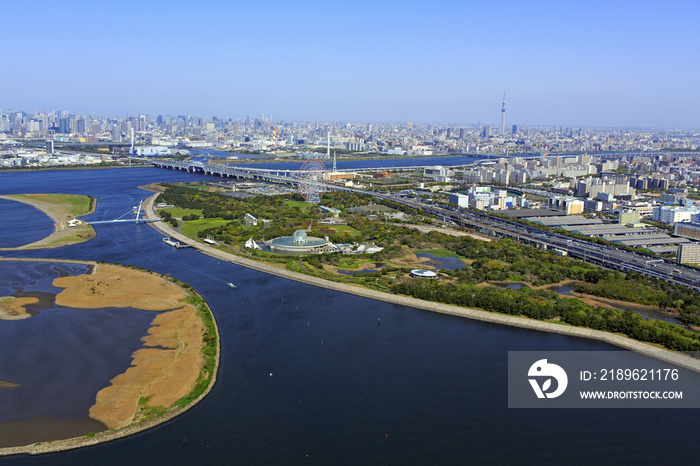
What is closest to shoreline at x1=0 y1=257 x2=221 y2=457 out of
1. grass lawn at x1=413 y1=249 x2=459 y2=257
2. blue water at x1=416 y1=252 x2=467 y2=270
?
blue water at x1=416 y1=252 x2=467 y2=270

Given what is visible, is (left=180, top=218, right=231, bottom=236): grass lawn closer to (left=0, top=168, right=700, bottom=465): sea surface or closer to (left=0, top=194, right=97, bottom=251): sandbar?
(left=0, top=194, right=97, bottom=251): sandbar

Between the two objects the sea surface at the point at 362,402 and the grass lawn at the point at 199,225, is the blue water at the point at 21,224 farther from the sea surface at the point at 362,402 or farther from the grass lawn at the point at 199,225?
the sea surface at the point at 362,402

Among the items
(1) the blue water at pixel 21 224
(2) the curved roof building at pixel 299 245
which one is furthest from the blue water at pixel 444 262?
(1) the blue water at pixel 21 224

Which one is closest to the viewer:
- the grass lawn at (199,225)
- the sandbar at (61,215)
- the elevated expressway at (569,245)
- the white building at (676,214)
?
the elevated expressway at (569,245)

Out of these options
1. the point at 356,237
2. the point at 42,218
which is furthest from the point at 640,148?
the point at 42,218

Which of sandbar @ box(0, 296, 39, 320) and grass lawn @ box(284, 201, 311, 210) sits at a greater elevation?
grass lawn @ box(284, 201, 311, 210)

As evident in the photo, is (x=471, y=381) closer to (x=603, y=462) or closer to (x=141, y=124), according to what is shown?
(x=603, y=462)
